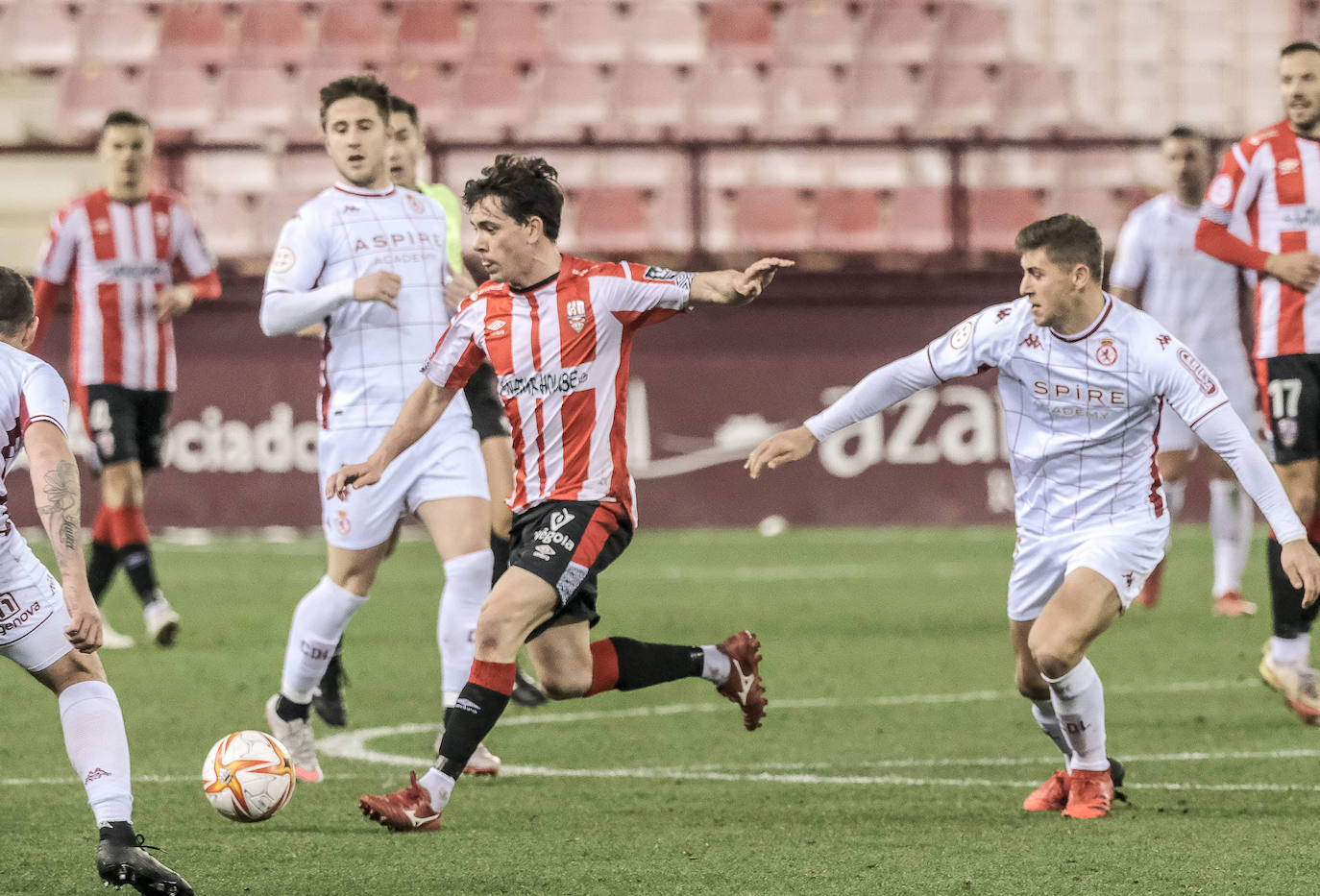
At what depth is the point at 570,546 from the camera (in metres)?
5.16

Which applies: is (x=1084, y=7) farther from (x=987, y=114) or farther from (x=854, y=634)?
(x=854, y=634)

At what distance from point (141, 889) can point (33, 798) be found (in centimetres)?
160

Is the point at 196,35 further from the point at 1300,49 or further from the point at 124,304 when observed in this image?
the point at 1300,49

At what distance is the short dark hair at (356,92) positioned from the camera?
610cm

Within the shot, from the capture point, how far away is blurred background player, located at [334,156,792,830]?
514 cm

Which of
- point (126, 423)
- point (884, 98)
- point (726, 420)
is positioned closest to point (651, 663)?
point (126, 423)

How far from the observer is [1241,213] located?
7.15 m

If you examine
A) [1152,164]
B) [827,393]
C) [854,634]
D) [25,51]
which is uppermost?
[25,51]

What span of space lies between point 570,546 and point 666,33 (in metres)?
12.5

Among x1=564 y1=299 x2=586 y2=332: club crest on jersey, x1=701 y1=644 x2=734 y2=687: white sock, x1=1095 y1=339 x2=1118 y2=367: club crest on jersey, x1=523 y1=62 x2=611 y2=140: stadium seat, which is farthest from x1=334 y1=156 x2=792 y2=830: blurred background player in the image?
x1=523 y1=62 x2=611 y2=140: stadium seat

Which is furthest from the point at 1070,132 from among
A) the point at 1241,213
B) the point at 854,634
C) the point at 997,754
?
the point at 997,754

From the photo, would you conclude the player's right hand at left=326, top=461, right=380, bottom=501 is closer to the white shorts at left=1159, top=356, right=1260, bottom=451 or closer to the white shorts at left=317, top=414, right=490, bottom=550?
the white shorts at left=317, top=414, right=490, bottom=550

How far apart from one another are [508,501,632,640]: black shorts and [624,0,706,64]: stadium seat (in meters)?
12.0

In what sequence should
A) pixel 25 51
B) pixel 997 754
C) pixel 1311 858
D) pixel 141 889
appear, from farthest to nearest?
pixel 25 51 < pixel 997 754 < pixel 1311 858 < pixel 141 889
